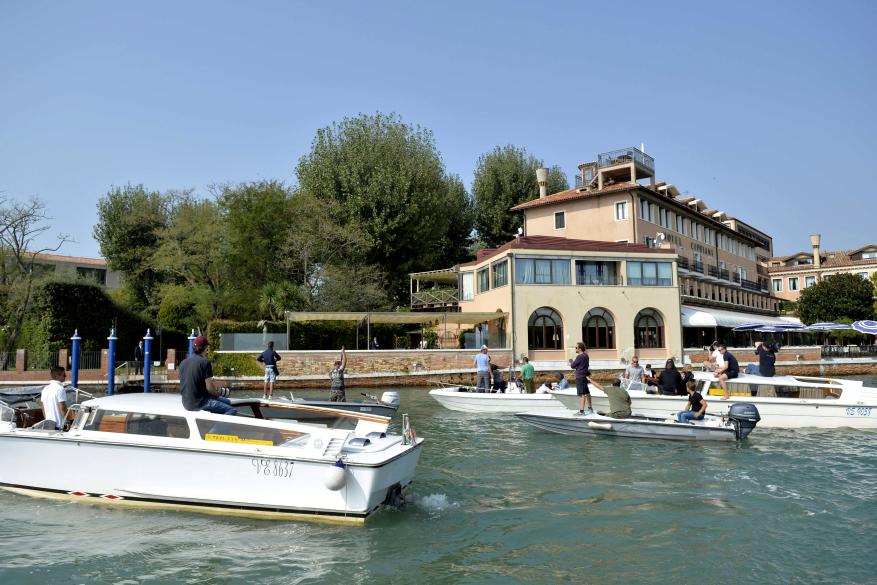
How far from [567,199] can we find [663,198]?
7.24 metres

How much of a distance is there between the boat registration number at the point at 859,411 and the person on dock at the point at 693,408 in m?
4.47

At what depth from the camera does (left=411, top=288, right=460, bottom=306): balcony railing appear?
147ft

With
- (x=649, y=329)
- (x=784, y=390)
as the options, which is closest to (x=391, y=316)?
(x=649, y=329)

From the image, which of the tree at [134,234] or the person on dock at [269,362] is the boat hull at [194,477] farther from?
the tree at [134,234]

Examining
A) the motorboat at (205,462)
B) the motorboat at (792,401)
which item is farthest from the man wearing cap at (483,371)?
the motorboat at (205,462)

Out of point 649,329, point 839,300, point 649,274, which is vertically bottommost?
point 649,329

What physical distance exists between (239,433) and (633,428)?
9.24m

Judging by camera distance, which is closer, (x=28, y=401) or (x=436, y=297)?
(x=28, y=401)

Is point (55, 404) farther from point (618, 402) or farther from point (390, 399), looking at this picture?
point (618, 402)

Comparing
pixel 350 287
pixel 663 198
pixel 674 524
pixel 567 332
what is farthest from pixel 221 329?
pixel 663 198

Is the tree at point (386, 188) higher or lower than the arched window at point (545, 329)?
higher

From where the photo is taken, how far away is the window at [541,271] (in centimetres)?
3666

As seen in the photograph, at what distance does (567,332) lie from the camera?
1451 inches

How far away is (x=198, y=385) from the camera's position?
8484mm
